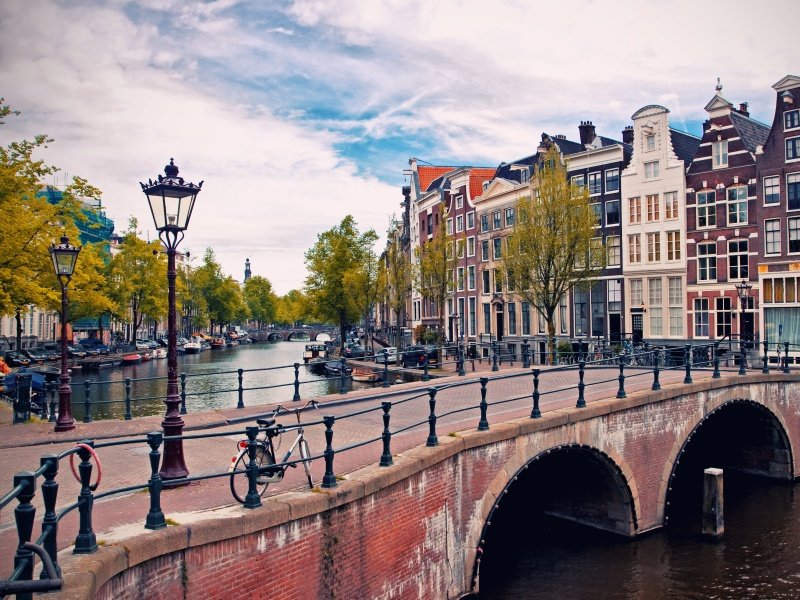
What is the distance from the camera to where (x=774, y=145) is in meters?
31.8

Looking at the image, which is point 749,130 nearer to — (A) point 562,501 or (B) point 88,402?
(A) point 562,501

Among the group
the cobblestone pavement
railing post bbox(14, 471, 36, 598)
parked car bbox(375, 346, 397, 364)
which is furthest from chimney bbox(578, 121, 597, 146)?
railing post bbox(14, 471, 36, 598)

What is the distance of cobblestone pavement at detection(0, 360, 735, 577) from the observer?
24.5ft

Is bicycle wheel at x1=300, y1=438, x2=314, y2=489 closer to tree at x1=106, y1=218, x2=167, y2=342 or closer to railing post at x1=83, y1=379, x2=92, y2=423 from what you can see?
railing post at x1=83, y1=379, x2=92, y2=423

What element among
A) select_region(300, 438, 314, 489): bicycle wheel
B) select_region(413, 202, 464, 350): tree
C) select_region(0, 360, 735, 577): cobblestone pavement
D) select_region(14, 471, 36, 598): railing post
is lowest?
select_region(0, 360, 735, 577): cobblestone pavement

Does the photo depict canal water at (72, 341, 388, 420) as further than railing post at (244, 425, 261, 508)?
Yes

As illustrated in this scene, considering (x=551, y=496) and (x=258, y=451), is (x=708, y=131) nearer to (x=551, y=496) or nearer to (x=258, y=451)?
(x=551, y=496)

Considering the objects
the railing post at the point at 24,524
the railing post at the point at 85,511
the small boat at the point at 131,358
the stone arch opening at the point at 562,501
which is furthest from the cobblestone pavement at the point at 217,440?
the small boat at the point at 131,358

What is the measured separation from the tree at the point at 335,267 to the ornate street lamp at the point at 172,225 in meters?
49.0

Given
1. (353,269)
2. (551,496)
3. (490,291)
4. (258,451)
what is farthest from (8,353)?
(258,451)

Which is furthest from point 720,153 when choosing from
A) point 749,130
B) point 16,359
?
point 16,359

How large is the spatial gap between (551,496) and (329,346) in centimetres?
4867

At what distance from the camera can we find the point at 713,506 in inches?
597

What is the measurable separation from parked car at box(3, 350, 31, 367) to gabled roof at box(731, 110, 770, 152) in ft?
144
